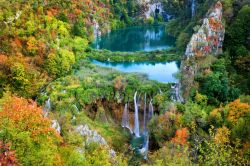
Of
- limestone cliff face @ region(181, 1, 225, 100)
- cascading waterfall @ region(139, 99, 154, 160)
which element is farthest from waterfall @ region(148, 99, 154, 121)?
limestone cliff face @ region(181, 1, 225, 100)

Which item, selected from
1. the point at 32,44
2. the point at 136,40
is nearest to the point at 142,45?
the point at 136,40

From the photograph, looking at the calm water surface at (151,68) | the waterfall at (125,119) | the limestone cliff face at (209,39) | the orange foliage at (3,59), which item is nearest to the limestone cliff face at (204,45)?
the limestone cliff face at (209,39)

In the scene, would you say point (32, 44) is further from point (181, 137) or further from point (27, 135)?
point (27, 135)

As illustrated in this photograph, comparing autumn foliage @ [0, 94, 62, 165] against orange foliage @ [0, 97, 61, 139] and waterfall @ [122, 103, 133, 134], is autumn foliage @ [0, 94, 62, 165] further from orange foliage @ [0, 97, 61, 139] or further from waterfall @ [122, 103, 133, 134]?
waterfall @ [122, 103, 133, 134]

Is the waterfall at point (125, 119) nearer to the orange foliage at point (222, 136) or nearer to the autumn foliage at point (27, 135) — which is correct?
the orange foliage at point (222, 136)

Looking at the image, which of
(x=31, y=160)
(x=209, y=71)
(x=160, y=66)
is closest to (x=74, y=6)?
(x=160, y=66)

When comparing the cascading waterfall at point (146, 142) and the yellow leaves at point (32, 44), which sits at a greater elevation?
the yellow leaves at point (32, 44)

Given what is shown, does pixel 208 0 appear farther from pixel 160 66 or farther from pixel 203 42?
pixel 203 42
